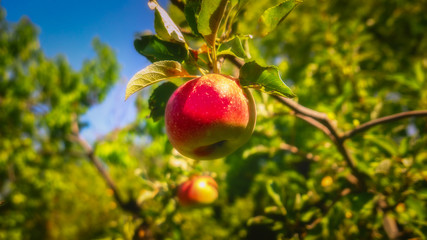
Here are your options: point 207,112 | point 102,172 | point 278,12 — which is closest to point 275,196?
point 207,112

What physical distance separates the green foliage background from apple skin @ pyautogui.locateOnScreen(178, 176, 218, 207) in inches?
3.5

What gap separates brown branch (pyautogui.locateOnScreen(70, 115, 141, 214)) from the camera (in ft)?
7.88

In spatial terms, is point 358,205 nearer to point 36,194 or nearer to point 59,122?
point 59,122

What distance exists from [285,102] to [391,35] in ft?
11.1

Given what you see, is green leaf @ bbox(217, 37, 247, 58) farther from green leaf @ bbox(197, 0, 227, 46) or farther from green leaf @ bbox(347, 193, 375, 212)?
green leaf @ bbox(347, 193, 375, 212)

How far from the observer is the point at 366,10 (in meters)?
3.10

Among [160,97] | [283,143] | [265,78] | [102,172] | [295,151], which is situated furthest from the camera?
[102,172]

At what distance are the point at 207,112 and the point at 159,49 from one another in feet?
0.80

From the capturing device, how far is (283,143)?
1.49 meters

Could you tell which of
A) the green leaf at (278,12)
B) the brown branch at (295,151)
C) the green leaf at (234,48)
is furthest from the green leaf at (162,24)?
the brown branch at (295,151)

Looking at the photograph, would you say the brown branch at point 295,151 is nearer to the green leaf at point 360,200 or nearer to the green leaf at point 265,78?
the green leaf at point 360,200

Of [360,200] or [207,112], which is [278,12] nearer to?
[207,112]

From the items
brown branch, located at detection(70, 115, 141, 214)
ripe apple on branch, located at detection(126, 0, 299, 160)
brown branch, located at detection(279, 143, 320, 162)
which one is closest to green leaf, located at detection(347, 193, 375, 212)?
brown branch, located at detection(279, 143, 320, 162)

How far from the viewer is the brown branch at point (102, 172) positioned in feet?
7.88
